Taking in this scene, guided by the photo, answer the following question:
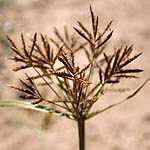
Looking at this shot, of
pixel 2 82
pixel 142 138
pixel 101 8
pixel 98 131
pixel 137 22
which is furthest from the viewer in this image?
pixel 101 8

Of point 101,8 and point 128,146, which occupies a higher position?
point 101,8

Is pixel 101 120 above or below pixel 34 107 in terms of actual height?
below

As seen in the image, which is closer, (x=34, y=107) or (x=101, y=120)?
(x=34, y=107)

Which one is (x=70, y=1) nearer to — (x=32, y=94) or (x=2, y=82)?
(x=2, y=82)

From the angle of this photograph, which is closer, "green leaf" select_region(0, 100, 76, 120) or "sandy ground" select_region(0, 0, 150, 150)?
"green leaf" select_region(0, 100, 76, 120)

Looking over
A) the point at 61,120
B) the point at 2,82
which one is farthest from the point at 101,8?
the point at 61,120

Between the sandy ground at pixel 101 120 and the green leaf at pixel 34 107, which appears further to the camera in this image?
the sandy ground at pixel 101 120

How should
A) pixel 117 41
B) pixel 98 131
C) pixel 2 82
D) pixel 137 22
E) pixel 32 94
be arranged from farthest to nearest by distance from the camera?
pixel 137 22
pixel 117 41
pixel 2 82
pixel 98 131
pixel 32 94

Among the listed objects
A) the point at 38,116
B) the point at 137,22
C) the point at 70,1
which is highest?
the point at 70,1

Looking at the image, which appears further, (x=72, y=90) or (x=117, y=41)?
(x=117, y=41)
